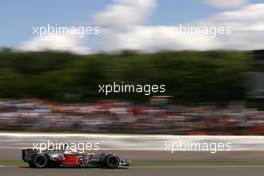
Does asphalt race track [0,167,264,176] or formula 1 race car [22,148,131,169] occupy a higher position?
formula 1 race car [22,148,131,169]

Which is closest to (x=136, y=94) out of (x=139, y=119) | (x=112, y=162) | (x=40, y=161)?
(x=139, y=119)

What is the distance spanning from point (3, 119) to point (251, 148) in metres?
8.81

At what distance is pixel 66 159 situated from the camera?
10562mm

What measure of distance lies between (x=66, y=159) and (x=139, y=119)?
7.98m

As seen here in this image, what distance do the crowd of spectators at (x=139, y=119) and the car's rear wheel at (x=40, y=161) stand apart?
7499mm

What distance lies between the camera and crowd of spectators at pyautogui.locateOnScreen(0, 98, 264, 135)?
58.0ft

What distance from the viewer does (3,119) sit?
18969 mm

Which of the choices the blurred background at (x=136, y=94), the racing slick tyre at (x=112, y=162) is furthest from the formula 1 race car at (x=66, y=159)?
the blurred background at (x=136, y=94)

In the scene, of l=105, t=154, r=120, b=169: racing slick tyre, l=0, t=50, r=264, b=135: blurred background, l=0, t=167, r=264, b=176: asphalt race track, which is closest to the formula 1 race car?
l=105, t=154, r=120, b=169: racing slick tyre

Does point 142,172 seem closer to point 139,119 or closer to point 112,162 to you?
point 112,162

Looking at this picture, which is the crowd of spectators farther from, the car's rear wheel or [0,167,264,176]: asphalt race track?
the car's rear wheel

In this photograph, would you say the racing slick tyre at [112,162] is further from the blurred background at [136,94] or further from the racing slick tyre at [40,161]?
the blurred background at [136,94]

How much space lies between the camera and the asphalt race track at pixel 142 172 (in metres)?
9.77

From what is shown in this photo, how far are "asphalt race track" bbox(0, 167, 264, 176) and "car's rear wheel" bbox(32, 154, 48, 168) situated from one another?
183 millimetres
